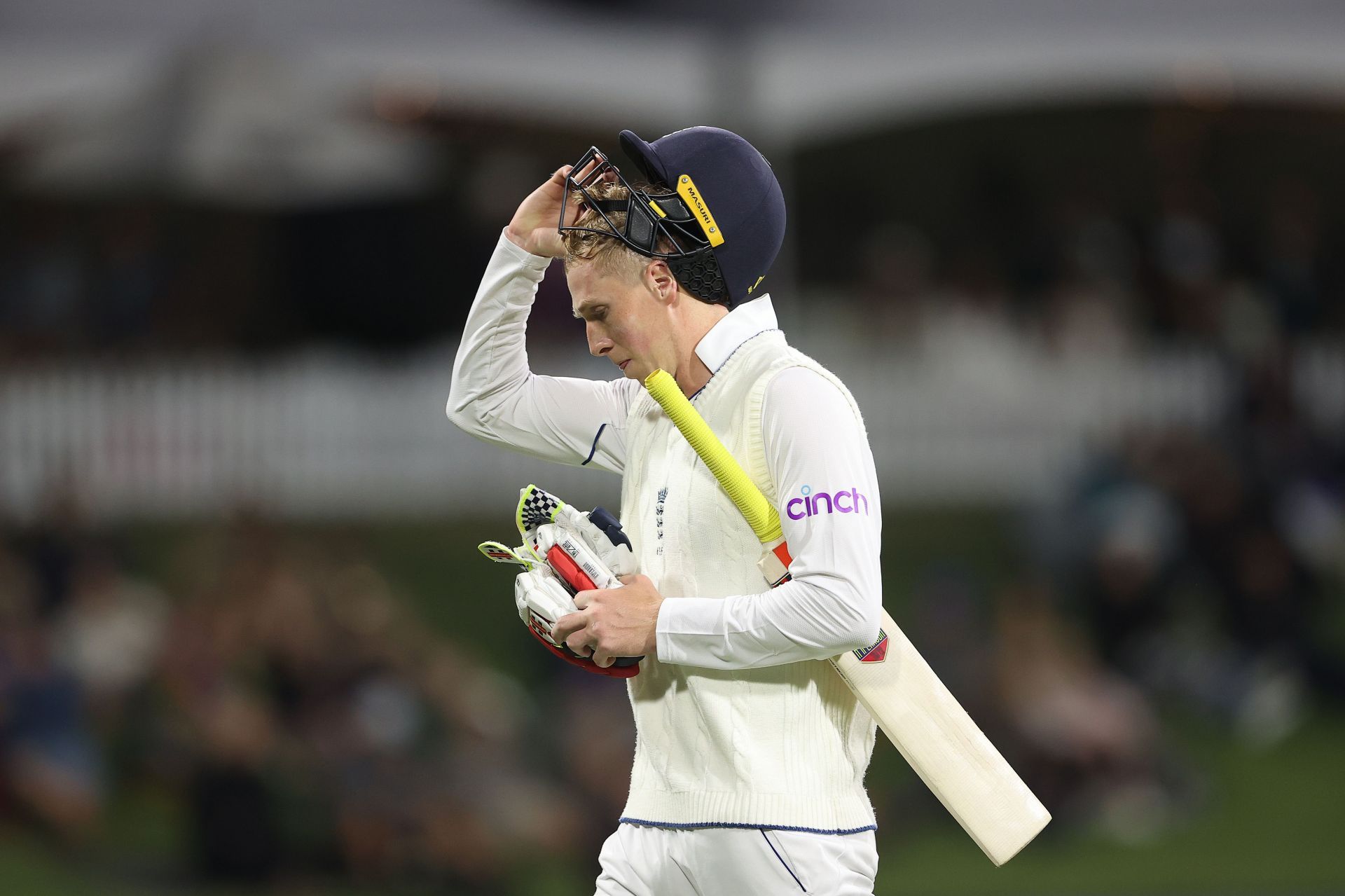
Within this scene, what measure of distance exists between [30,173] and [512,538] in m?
3.23

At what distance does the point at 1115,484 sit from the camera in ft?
26.0

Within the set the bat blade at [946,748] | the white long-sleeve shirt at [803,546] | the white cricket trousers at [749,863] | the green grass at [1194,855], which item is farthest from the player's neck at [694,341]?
the green grass at [1194,855]

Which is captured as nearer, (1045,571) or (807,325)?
(1045,571)

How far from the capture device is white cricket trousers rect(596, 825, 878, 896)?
2.08 meters

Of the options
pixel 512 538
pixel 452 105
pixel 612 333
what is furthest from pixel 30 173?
pixel 612 333

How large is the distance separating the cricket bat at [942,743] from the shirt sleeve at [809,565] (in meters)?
0.14

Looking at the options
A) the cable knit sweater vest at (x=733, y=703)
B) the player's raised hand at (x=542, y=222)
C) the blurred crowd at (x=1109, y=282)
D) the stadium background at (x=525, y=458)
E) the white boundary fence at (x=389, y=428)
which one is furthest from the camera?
the blurred crowd at (x=1109, y=282)

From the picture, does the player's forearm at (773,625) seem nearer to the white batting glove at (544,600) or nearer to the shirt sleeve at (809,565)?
the shirt sleeve at (809,565)

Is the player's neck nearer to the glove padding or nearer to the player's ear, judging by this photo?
the player's ear

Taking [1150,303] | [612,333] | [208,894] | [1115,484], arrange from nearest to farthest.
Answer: [612,333], [208,894], [1115,484], [1150,303]

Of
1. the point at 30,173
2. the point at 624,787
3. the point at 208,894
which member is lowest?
the point at 208,894

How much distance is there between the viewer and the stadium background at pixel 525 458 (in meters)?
7.12

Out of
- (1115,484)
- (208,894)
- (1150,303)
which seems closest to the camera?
(208,894)

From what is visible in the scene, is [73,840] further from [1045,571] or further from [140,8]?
[1045,571]
